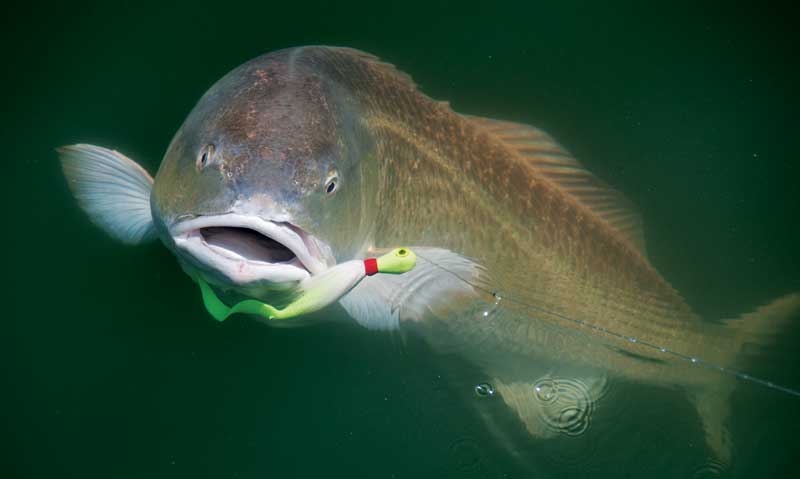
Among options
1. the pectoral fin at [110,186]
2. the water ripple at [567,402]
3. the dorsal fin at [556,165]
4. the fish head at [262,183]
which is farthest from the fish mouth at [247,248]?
the water ripple at [567,402]

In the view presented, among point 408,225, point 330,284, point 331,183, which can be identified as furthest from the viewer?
point 408,225

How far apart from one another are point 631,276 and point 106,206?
2.92m

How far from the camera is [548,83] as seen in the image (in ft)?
14.4

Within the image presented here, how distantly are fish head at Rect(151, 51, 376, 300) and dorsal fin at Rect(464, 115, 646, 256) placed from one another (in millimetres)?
1042

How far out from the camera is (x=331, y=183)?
2205mm

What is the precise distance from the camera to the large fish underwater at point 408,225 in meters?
1.99

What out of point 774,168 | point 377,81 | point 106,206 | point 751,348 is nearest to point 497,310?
point 377,81

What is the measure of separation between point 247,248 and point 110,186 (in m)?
1.13

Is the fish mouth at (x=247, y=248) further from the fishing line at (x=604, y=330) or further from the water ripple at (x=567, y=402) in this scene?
the water ripple at (x=567, y=402)

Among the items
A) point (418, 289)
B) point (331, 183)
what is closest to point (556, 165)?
point (418, 289)

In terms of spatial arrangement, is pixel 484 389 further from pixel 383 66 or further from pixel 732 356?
pixel 383 66

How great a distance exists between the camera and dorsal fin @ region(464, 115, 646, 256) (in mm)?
3115

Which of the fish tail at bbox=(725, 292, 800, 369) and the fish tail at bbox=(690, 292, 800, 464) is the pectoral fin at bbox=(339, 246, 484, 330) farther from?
the fish tail at bbox=(725, 292, 800, 369)

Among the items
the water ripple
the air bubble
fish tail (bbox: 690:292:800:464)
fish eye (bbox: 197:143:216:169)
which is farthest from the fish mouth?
fish tail (bbox: 690:292:800:464)
